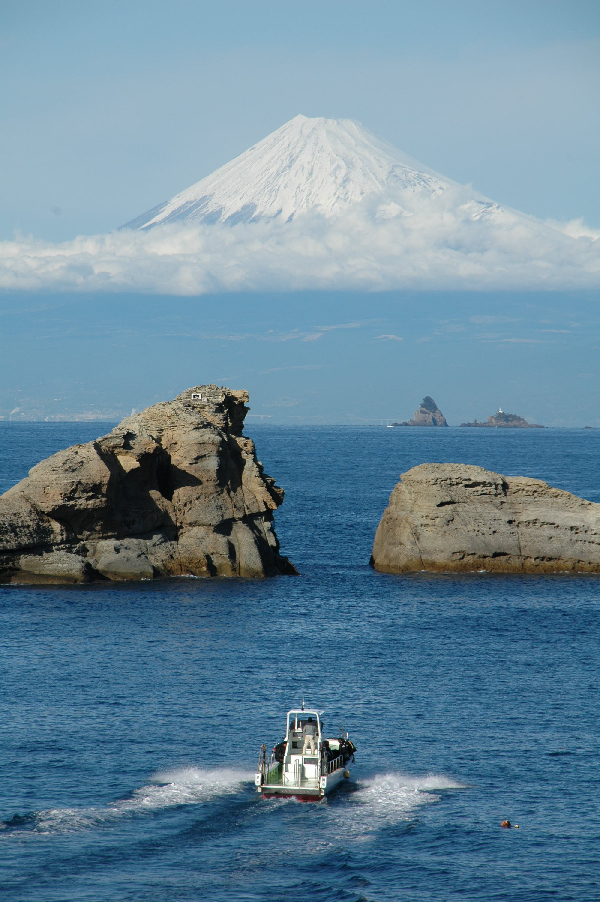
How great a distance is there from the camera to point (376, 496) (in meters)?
123

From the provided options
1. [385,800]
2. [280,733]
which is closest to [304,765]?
[385,800]

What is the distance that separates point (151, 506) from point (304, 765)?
34.1 metres

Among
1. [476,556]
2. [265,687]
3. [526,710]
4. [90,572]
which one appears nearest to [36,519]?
[90,572]

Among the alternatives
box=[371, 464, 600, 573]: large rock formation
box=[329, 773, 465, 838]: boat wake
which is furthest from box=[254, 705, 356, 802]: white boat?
box=[371, 464, 600, 573]: large rock formation

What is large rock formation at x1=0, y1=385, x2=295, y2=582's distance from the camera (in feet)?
206

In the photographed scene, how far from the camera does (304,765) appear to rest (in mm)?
35000

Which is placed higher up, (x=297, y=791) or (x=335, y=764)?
(x=335, y=764)

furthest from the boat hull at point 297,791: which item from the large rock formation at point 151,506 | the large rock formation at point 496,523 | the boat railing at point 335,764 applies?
the large rock formation at point 496,523

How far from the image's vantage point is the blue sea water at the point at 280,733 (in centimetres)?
2927

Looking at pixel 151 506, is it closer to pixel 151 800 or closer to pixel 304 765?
pixel 304 765

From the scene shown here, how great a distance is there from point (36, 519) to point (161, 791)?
31.4 metres

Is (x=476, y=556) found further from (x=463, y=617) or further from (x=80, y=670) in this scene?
(x=80, y=670)

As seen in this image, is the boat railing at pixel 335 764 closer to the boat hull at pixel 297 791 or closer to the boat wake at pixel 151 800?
the boat hull at pixel 297 791

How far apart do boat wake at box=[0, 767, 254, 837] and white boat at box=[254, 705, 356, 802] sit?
977mm
